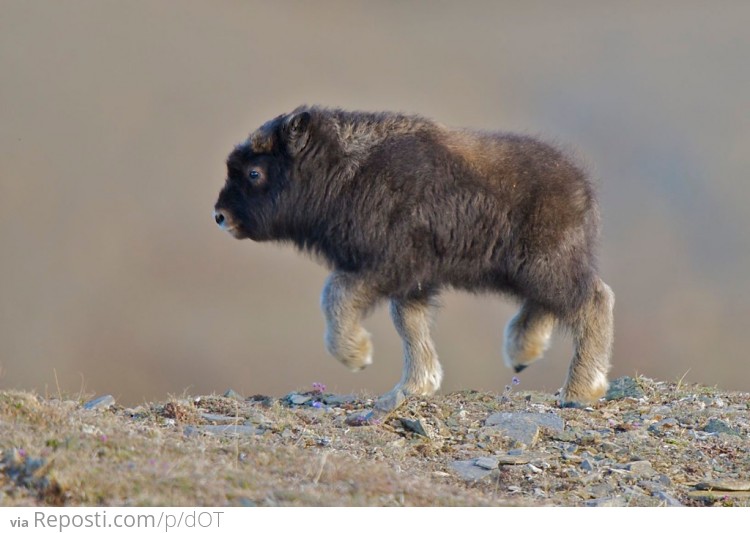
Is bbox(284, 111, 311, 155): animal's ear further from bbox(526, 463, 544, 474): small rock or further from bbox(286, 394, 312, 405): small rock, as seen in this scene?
bbox(526, 463, 544, 474): small rock

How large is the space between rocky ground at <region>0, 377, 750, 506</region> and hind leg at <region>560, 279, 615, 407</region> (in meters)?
0.30

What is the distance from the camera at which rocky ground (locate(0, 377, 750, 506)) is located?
6.57 m

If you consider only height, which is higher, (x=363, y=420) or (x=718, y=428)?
(x=718, y=428)

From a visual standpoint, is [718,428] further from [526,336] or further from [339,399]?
[339,399]

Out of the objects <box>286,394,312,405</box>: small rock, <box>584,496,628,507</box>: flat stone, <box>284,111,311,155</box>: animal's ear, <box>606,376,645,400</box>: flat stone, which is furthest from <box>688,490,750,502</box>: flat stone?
<box>284,111,311,155</box>: animal's ear

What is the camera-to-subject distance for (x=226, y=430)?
8.95 metres

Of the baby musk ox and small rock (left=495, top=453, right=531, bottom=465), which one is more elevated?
the baby musk ox

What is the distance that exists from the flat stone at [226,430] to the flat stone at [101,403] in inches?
52.4

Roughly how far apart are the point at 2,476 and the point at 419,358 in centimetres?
556

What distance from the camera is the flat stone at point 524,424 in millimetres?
9586

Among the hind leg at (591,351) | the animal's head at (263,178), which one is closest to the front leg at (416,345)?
the hind leg at (591,351)

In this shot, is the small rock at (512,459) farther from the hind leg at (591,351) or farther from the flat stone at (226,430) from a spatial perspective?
the hind leg at (591,351)

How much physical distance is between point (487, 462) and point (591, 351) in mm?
2857

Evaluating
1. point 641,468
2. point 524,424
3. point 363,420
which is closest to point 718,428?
point 641,468
